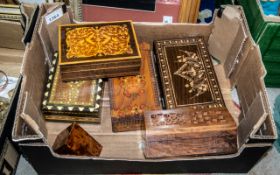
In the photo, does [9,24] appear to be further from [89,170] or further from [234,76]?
[234,76]

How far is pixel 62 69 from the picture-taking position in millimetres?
1238

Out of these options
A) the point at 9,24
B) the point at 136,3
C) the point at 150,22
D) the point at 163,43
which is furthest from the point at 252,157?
the point at 9,24

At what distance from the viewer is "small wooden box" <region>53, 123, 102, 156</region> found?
1186 mm

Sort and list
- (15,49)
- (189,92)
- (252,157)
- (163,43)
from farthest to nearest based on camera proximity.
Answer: (15,49), (163,43), (189,92), (252,157)

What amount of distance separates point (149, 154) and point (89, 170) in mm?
237

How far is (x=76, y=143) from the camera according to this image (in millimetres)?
1206

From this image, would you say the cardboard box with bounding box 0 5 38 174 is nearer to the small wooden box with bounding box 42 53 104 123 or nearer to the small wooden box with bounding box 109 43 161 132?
the small wooden box with bounding box 42 53 104 123

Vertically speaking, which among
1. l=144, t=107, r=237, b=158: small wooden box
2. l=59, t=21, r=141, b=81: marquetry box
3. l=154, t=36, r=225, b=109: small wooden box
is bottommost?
l=144, t=107, r=237, b=158: small wooden box

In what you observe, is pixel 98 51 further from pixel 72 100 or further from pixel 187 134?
pixel 187 134

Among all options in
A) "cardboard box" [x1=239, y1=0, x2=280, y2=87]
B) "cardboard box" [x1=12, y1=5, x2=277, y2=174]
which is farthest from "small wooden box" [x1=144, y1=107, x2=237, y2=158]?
"cardboard box" [x1=239, y1=0, x2=280, y2=87]

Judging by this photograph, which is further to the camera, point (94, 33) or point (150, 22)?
point (150, 22)

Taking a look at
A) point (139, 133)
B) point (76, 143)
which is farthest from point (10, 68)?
point (139, 133)

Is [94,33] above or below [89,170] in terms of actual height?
above

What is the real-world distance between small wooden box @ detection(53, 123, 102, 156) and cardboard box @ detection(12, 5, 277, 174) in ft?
0.16
